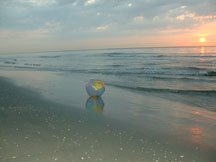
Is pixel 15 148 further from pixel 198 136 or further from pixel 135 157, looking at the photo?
pixel 198 136

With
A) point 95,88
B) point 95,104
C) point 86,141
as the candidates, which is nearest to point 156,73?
point 95,88

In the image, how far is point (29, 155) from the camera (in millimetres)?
3006

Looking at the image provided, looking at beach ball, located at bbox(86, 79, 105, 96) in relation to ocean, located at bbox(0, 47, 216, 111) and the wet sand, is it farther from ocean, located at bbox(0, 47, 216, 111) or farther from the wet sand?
ocean, located at bbox(0, 47, 216, 111)

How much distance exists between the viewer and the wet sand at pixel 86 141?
3040 mm

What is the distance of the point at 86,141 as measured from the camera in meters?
3.52

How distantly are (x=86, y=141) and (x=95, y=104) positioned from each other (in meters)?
2.80

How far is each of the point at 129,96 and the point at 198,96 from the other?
3229mm

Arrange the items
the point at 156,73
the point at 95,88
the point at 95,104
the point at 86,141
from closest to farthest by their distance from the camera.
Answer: the point at 86,141
the point at 95,104
the point at 95,88
the point at 156,73

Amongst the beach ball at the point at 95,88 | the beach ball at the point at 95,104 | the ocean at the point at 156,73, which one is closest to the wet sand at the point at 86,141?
the beach ball at the point at 95,104

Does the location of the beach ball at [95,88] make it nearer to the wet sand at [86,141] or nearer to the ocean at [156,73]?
the wet sand at [86,141]

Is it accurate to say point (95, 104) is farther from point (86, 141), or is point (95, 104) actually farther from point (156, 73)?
point (156, 73)

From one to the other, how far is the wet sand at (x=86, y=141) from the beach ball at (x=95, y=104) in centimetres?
52

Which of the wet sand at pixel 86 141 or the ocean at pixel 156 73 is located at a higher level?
the ocean at pixel 156 73

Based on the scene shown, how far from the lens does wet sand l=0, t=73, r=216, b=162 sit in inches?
120
